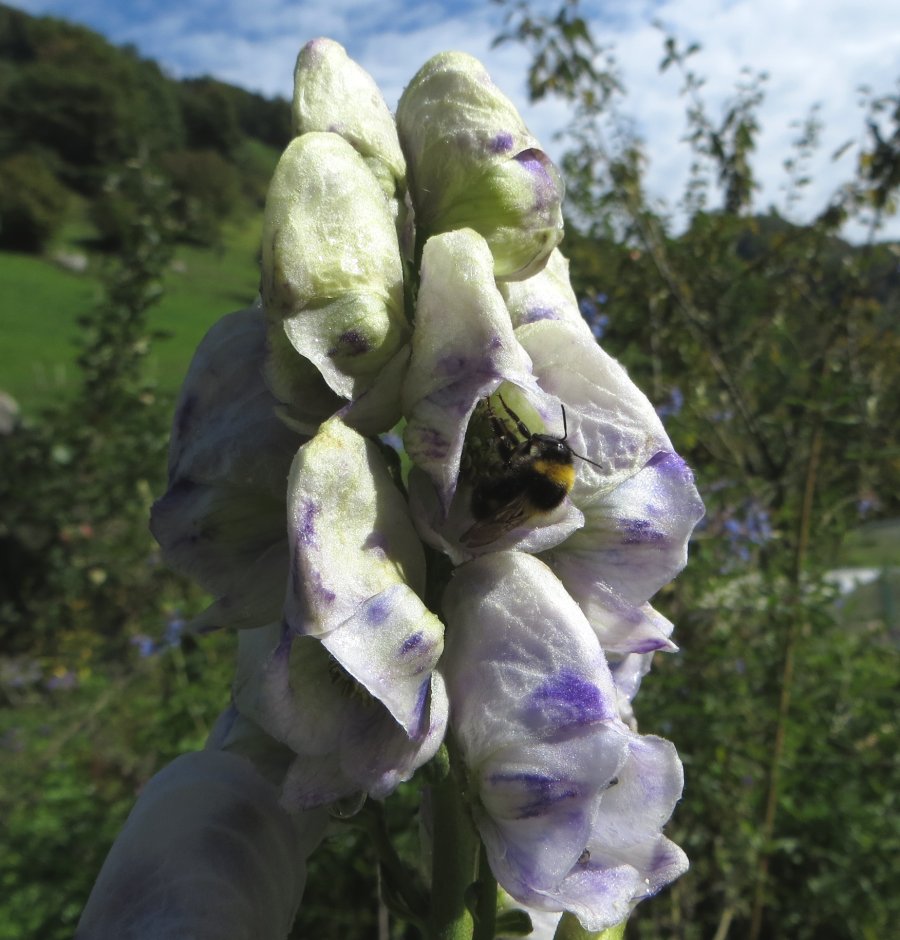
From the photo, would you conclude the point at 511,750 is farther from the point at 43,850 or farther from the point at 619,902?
the point at 43,850

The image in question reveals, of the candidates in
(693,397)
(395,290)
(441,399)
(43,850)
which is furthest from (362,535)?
(693,397)

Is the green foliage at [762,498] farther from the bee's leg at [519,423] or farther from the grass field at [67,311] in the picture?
the grass field at [67,311]

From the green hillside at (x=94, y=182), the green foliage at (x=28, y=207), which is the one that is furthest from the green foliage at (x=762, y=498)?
the green foliage at (x=28, y=207)

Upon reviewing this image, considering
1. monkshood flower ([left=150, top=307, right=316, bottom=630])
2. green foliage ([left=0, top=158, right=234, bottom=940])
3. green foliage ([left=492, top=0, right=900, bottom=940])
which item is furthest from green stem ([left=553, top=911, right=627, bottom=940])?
green foliage ([left=0, top=158, right=234, bottom=940])

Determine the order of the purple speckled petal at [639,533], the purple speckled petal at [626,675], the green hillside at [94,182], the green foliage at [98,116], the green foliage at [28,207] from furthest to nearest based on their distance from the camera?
the green foliage at [98,116], the green foliage at [28,207], the green hillside at [94,182], the purple speckled petal at [626,675], the purple speckled petal at [639,533]

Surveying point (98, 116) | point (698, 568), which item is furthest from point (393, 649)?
point (98, 116)

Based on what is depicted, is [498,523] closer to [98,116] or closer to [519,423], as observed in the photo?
[519,423]
